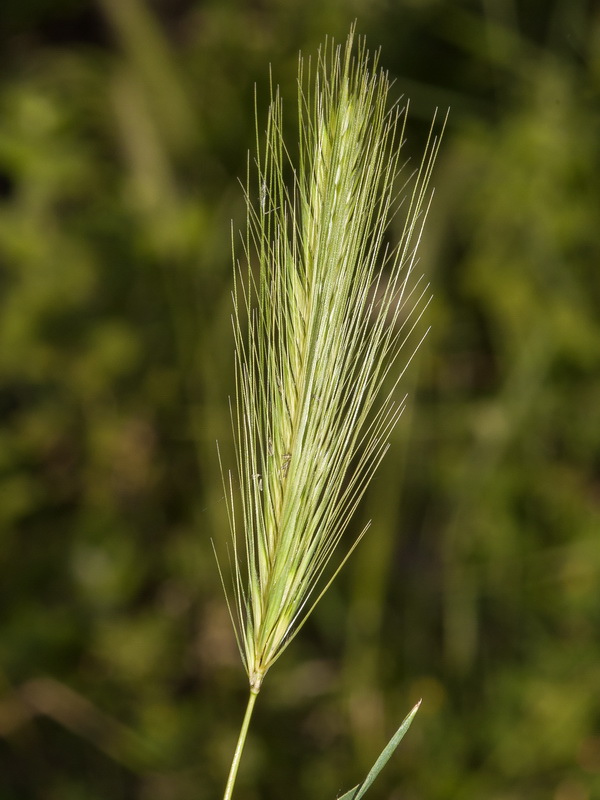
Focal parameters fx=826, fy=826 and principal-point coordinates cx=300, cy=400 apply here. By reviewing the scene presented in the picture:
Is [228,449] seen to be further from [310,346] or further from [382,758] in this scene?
[382,758]

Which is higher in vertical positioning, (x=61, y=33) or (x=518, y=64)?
(x=518, y=64)

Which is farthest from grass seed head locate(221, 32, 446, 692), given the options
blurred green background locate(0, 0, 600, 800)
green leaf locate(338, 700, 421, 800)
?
blurred green background locate(0, 0, 600, 800)

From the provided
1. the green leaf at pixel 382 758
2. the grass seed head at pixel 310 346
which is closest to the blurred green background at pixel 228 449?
the grass seed head at pixel 310 346

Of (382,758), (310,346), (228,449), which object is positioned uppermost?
(310,346)

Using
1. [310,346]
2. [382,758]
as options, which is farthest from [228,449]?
[382,758]

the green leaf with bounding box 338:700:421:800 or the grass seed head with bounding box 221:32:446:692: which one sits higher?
the grass seed head with bounding box 221:32:446:692

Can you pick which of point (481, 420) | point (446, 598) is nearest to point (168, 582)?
point (446, 598)

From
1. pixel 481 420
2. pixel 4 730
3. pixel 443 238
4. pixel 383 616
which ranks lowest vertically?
pixel 4 730

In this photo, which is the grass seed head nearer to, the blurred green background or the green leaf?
the green leaf

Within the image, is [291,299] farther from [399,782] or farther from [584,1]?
[584,1]
